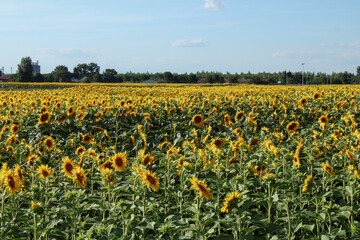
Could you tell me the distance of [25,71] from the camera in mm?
86250

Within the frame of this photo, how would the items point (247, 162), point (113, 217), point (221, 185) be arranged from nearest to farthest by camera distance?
point (113, 217)
point (221, 185)
point (247, 162)

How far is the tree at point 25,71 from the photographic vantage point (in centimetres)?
8400

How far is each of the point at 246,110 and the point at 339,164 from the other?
19.0 feet

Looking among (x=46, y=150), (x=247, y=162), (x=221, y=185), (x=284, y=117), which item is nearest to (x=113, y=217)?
(x=221, y=185)

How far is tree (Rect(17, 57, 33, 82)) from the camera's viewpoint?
3307 inches

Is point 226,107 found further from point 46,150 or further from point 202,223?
point 202,223

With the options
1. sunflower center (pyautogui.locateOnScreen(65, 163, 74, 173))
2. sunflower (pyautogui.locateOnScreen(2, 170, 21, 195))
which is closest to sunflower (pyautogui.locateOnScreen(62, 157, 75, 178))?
sunflower center (pyautogui.locateOnScreen(65, 163, 74, 173))

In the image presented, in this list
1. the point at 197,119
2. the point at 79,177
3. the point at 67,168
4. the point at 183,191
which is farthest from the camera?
the point at 197,119

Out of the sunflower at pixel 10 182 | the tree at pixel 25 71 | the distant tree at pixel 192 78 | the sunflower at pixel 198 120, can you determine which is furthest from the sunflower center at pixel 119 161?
the tree at pixel 25 71

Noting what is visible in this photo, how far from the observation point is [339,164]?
16.1 feet

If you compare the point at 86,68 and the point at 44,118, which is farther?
the point at 86,68

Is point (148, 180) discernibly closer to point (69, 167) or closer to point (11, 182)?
point (69, 167)

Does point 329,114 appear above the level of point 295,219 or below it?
above

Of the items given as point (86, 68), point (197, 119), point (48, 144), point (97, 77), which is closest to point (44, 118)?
point (48, 144)
